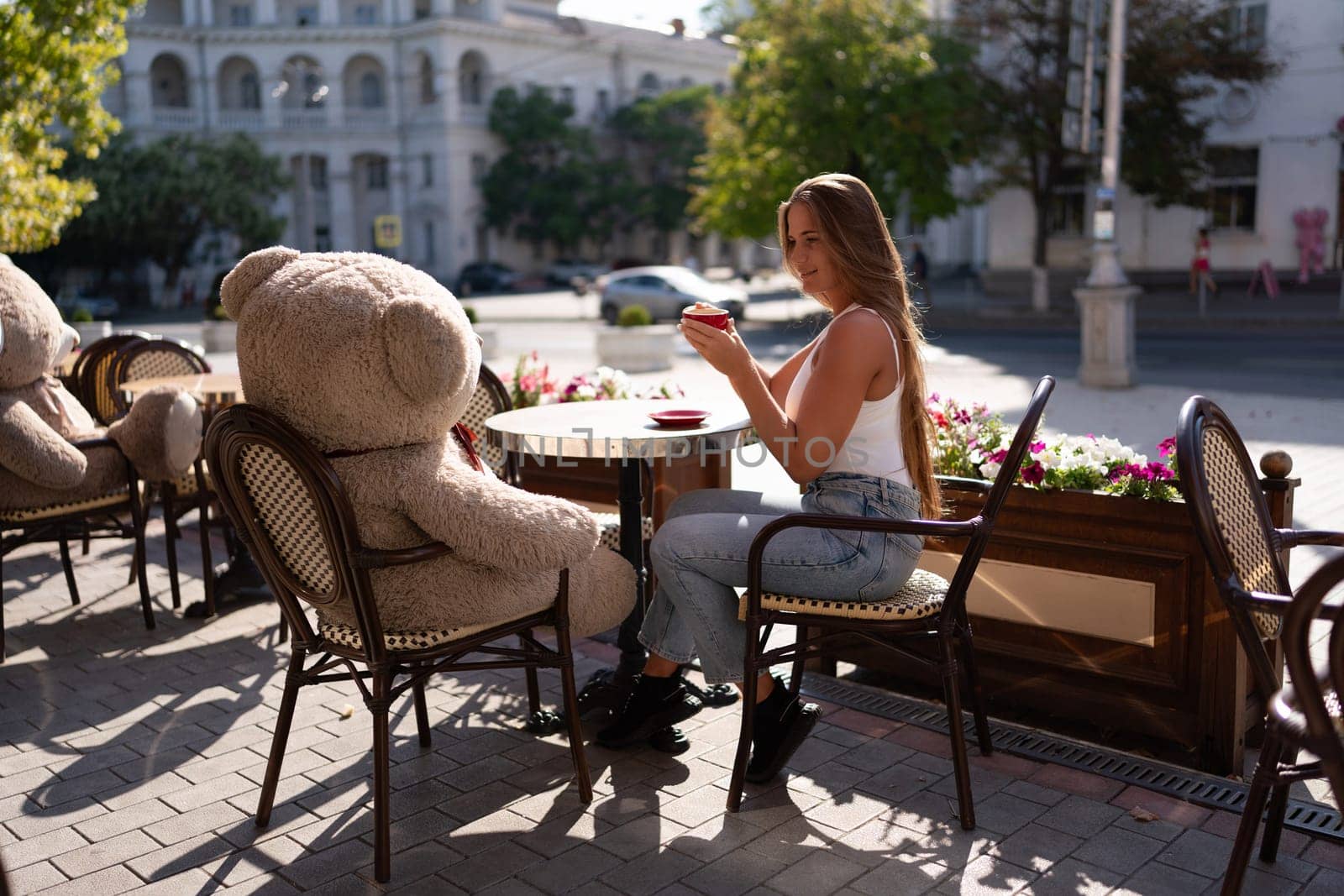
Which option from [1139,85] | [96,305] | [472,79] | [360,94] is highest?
[472,79]

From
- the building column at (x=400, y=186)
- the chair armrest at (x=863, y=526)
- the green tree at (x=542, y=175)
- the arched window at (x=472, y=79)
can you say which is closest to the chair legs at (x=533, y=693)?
the chair armrest at (x=863, y=526)

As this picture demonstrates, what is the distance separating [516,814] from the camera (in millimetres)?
3520

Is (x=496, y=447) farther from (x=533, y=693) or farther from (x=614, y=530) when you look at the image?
(x=533, y=693)

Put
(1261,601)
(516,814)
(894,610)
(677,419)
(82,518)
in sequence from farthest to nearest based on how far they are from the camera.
Answer: (82,518) → (677,419) → (516,814) → (894,610) → (1261,601)

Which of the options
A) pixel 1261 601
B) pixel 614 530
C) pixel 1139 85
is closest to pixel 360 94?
pixel 1139 85

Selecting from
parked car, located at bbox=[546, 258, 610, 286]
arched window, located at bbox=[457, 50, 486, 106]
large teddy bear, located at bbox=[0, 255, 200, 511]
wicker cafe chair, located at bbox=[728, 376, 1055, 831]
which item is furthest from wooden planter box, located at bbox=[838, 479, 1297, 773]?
arched window, located at bbox=[457, 50, 486, 106]

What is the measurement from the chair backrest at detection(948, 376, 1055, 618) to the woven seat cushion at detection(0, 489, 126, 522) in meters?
3.71

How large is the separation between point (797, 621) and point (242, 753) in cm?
191

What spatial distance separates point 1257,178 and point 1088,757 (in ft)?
86.5

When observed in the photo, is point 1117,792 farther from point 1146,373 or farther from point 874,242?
point 1146,373

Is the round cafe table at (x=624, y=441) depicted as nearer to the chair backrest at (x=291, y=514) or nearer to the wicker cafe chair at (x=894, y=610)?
the wicker cafe chair at (x=894, y=610)

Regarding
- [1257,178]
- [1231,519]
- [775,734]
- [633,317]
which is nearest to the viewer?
[1231,519]

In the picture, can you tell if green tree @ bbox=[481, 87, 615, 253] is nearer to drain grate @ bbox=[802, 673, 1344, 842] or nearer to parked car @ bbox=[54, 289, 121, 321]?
parked car @ bbox=[54, 289, 121, 321]

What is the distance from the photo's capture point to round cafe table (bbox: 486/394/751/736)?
3.71 metres
